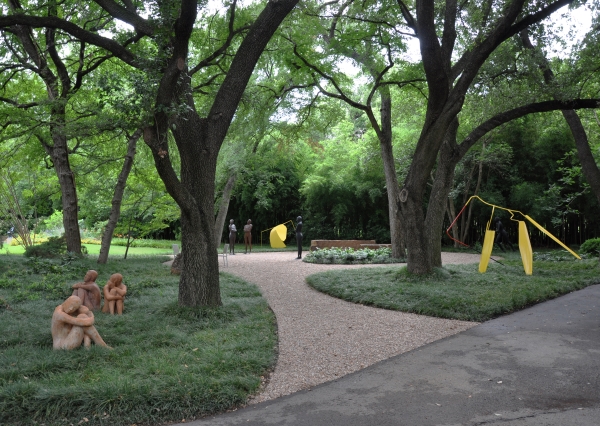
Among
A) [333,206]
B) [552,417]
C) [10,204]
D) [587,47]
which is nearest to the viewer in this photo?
[552,417]

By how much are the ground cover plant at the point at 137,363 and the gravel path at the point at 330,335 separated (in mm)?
224

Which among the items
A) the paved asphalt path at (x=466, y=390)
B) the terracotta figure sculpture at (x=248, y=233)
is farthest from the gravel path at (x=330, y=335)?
the terracotta figure sculpture at (x=248, y=233)

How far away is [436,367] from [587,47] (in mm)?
9971

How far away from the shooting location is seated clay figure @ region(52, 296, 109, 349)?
16.7 ft

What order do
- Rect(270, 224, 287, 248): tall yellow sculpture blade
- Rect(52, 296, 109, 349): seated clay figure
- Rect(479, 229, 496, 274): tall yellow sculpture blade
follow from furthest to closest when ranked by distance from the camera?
Rect(270, 224, 287, 248): tall yellow sculpture blade → Rect(479, 229, 496, 274): tall yellow sculpture blade → Rect(52, 296, 109, 349): seated clay figure

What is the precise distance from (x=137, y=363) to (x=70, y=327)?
96cm

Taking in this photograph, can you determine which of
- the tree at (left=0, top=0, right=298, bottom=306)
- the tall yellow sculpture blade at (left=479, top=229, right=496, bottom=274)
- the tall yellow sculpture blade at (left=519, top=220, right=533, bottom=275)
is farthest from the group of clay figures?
the tall yellow sculpture blade at (left=519, top=220, right=533, bottom=275)

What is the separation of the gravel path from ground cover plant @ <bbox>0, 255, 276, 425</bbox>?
0.74 feet

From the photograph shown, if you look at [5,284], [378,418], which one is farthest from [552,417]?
[5,284]

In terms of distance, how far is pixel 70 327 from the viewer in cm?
516

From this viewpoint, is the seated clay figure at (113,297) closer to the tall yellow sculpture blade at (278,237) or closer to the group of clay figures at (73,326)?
the group of clay figures at (73,326)

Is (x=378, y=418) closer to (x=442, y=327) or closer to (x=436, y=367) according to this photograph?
(x=436, y=367)

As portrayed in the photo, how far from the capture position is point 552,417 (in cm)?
377

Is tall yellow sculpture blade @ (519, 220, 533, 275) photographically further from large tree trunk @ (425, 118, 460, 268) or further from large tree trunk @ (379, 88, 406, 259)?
large tree trunk @ (379, 88, 406, 259)
